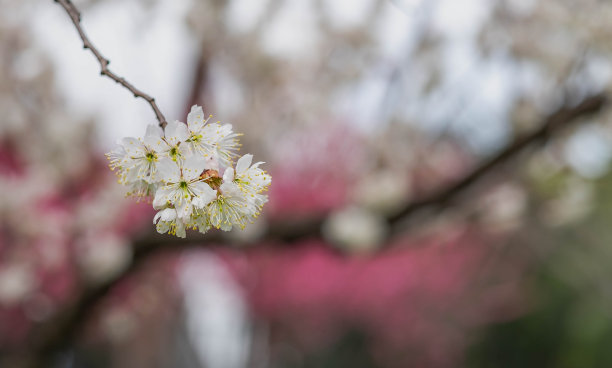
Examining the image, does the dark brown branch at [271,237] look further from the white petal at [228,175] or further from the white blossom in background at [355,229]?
the white petal at [228,175]

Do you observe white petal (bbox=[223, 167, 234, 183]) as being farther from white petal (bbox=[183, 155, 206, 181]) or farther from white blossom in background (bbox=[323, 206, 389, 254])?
white blossom in background (bbox=[323, 206, 389, 254])

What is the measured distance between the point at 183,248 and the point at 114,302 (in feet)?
3.38

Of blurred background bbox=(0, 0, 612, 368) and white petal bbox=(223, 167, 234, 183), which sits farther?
blurred background bbox=(0, 0, 612, 368)

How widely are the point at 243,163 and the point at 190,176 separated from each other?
64mm

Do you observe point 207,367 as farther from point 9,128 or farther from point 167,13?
point 167,13

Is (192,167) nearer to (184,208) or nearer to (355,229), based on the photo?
(184,208)

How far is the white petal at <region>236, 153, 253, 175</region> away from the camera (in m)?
0.71

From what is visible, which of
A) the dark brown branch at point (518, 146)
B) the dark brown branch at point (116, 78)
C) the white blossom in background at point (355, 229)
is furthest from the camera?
the white blossom in background at point (355, 229)

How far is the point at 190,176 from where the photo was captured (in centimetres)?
69

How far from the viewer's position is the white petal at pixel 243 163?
0.71 meters

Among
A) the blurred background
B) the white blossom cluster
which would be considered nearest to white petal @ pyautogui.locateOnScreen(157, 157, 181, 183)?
the white blossom cluster

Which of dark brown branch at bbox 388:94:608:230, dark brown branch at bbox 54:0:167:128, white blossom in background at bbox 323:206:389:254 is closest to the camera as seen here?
dark brown branch at bbox 54:0:167:128

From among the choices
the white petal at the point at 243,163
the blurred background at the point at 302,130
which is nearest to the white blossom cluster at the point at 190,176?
the white petal at the point at 243,163

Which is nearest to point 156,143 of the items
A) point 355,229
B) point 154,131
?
point 154,131
